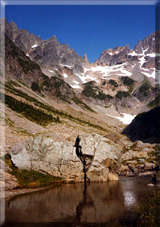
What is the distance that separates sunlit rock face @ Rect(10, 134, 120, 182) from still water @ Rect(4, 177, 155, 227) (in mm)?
6059

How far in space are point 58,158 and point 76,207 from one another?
17.6 m

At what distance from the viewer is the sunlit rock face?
4394cm

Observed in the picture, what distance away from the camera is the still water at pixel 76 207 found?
23375 mm

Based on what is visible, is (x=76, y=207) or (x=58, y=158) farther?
(x=58, y=158)

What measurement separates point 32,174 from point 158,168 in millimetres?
35956

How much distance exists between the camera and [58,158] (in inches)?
1797

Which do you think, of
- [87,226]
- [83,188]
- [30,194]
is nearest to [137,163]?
[83,188]

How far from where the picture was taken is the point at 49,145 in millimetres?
46156

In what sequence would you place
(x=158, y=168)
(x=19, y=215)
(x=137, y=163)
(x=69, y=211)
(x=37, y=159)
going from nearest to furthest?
1. (x=19, y=215)
2. (x=69, y=211)
3. (x=37, y=159)
4. (x=158, y=168)
5. (x=137, y=163)

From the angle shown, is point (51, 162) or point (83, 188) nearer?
point (83, 188)

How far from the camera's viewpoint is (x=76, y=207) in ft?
94.8

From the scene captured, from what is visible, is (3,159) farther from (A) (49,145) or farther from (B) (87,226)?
(B) (87,226)

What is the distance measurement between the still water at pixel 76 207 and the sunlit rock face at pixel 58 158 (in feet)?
19.9

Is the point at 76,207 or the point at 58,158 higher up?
the point at 58,158
